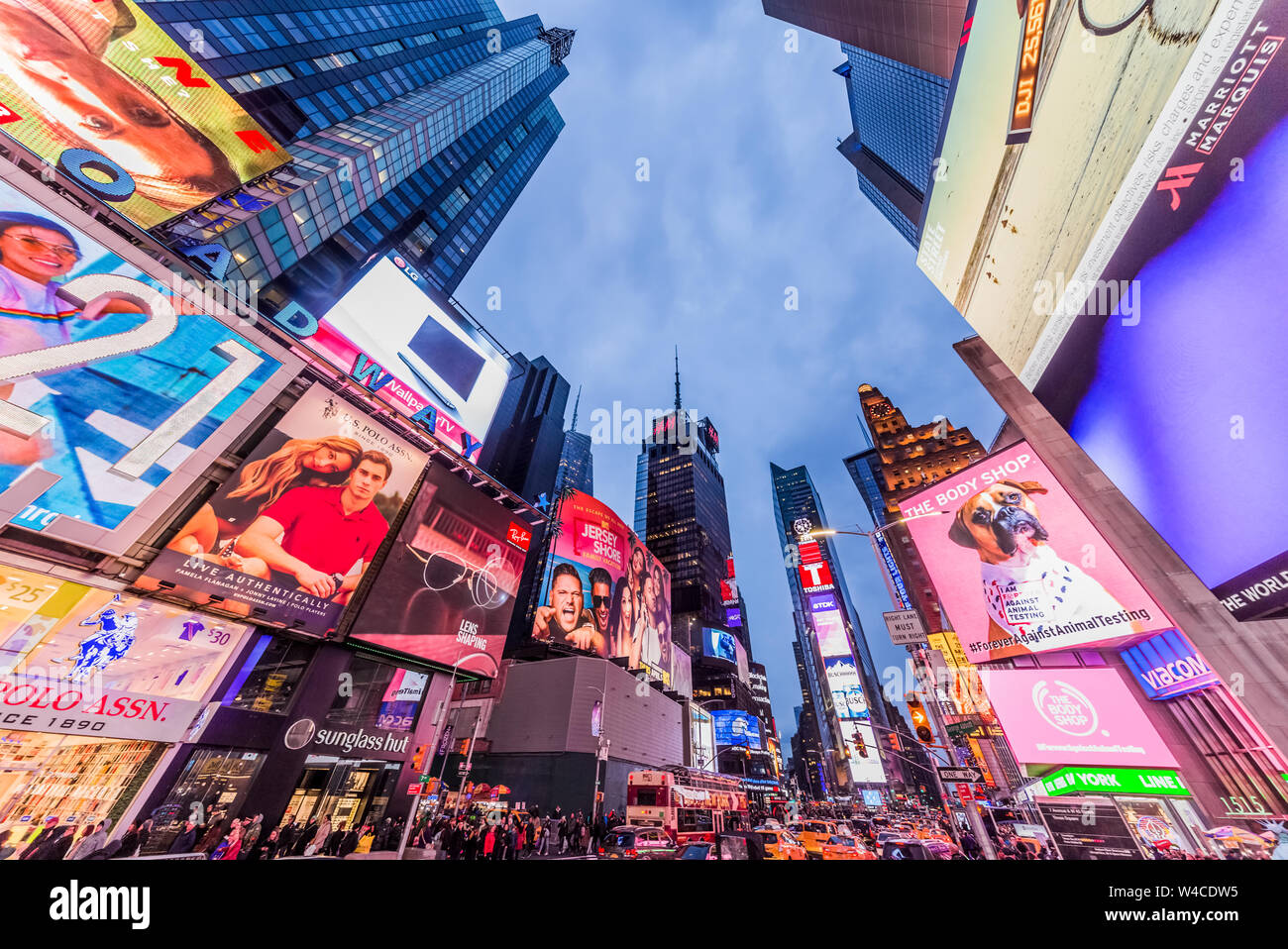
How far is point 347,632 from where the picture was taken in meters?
22.0

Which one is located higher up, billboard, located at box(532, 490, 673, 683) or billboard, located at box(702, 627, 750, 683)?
billboard, located at box(702, 627, 750, 683)

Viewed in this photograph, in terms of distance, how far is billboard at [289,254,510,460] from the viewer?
27.0 meters

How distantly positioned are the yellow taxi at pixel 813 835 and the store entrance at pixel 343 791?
1919cm

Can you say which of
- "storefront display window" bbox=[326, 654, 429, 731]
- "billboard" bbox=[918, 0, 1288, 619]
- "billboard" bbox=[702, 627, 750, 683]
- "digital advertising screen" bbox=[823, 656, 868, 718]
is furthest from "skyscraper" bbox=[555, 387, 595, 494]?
"billboard" bbox=[918, 0, 1288, 619]

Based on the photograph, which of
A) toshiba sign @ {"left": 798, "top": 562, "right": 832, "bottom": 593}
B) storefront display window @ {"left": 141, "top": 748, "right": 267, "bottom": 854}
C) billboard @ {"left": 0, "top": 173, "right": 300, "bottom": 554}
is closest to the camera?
billboard @ {"left": 0, "top": 173, "right": 300, "bottom": 554}

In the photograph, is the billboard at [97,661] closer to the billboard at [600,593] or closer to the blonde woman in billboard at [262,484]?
the blonde woman in billboard at [262,484]

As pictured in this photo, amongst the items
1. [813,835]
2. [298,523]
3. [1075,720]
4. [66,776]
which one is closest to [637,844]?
[813,835]

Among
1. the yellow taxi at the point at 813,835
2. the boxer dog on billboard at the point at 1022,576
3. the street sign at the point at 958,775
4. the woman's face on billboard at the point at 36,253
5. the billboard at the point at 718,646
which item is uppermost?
the billboard at the point at 718,646

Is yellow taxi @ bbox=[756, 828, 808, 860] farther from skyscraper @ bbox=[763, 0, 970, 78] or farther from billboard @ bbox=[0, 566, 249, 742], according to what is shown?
skyscraper @ bbox=[763, 0, 970, 78]

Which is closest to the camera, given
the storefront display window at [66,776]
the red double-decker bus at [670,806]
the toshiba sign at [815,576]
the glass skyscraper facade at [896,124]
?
the storefront display window at [66,776]

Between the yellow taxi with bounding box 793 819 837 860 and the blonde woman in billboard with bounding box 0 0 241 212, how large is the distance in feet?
131

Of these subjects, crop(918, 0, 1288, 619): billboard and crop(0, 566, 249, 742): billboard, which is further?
crop(0, 566, 249, 742): billboard

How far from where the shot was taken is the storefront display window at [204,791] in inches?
643

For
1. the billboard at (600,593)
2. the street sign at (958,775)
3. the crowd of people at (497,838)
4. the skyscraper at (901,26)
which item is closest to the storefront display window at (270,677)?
the crowd of people at (497,838)
